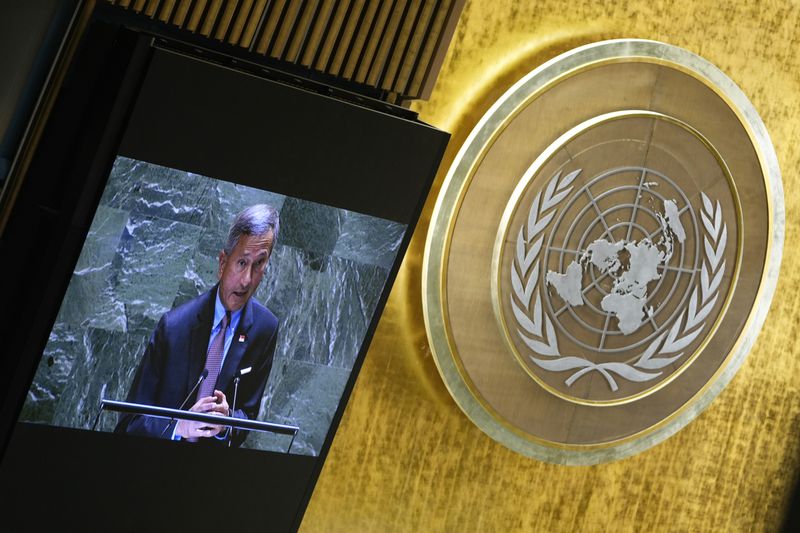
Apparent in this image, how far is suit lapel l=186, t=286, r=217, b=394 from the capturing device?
294cm

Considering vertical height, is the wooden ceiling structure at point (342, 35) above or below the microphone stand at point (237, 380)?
above

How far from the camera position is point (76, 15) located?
2834 mm

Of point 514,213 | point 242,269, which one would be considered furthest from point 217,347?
point 514,213

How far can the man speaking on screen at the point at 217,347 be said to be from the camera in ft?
9.55

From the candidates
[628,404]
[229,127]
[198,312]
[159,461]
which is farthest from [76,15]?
[628,404]

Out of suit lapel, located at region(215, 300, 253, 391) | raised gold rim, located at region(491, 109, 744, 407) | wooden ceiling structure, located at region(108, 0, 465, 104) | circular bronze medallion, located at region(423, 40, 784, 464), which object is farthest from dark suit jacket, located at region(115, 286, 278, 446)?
raised gold rim, located at region(491, 109, 744, 407)

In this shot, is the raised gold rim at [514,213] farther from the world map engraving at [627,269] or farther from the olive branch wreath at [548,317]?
the world map engraving at [627,269]

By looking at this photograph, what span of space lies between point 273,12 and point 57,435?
146cm

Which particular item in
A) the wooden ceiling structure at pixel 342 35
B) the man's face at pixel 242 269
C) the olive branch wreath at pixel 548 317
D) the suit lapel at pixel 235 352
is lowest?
the suit lapel at pixel 235 352

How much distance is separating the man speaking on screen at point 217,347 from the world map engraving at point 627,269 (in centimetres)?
148

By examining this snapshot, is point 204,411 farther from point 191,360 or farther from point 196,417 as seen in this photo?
point 191,360

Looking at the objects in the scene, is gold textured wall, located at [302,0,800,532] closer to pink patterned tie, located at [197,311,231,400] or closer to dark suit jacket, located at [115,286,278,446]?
dark suit jacket, located at [115,286,278,446]

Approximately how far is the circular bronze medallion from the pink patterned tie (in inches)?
43.1

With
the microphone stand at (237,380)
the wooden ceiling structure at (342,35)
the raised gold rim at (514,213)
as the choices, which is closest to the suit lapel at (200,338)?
the microphone stand at (237,380)
